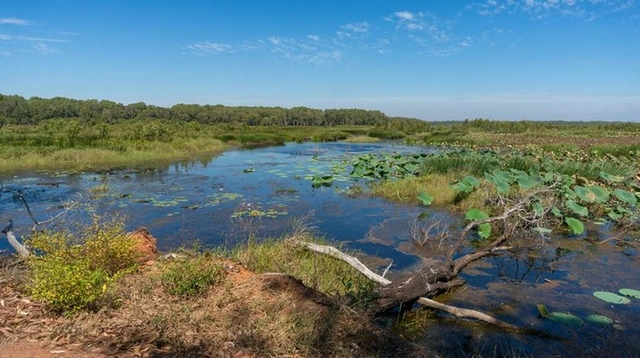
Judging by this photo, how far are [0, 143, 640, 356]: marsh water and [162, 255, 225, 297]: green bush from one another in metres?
2.50

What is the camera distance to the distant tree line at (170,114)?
5866 cm

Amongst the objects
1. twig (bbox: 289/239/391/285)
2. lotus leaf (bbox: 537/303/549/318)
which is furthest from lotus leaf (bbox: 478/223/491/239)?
twig (bbox: 289/239/391/285)

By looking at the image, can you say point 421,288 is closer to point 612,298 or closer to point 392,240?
point 612,298

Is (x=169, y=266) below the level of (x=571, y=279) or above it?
above

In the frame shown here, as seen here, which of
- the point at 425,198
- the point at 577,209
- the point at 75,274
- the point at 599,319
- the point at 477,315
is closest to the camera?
the point at 75,274

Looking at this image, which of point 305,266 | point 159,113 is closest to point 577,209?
point 305,266

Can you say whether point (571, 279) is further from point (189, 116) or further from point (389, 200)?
point (189, 116)

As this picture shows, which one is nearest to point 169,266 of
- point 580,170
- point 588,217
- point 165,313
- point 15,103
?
point 165,313

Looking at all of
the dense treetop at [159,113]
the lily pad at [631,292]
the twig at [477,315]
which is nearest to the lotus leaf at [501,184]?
the lily pad at [631,292]

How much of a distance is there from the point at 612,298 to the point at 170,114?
84.3 m

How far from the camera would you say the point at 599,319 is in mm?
5578

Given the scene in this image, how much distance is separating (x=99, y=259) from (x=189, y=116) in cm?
8192

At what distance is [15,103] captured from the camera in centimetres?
5916

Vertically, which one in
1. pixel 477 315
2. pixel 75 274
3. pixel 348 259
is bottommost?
pixel 477 315
